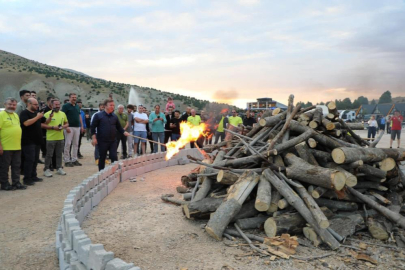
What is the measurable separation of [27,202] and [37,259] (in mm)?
2669

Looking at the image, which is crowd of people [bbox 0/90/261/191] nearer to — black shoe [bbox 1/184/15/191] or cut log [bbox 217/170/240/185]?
black shoe [bbox 1/184/15/191]

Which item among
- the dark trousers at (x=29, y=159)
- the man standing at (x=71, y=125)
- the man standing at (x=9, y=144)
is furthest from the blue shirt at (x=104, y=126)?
the man standing at (x=71, y=125)

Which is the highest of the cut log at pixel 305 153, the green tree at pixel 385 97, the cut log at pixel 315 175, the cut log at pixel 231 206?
the green tree at pixel 385 97

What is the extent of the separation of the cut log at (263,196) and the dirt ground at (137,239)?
71 centimetres

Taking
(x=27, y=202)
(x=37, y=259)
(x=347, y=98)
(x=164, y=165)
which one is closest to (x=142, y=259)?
(x=37, y=259)

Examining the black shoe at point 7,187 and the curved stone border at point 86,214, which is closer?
the curved stone border at point 86,214

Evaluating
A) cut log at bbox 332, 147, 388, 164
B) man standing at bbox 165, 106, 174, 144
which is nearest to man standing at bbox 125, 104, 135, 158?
man standing at bbox 165, 106, 174, 144

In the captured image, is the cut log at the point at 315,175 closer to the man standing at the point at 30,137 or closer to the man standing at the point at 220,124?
the man standing at the point at 30,137

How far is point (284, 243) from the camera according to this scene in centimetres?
400

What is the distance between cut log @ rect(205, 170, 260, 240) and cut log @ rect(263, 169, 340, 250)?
29 centimetres

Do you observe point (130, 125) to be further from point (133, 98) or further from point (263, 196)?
point (133, 98)

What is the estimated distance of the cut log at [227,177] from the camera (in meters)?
5.33

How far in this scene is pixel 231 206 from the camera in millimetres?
4516

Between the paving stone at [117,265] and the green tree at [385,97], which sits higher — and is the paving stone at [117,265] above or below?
below
